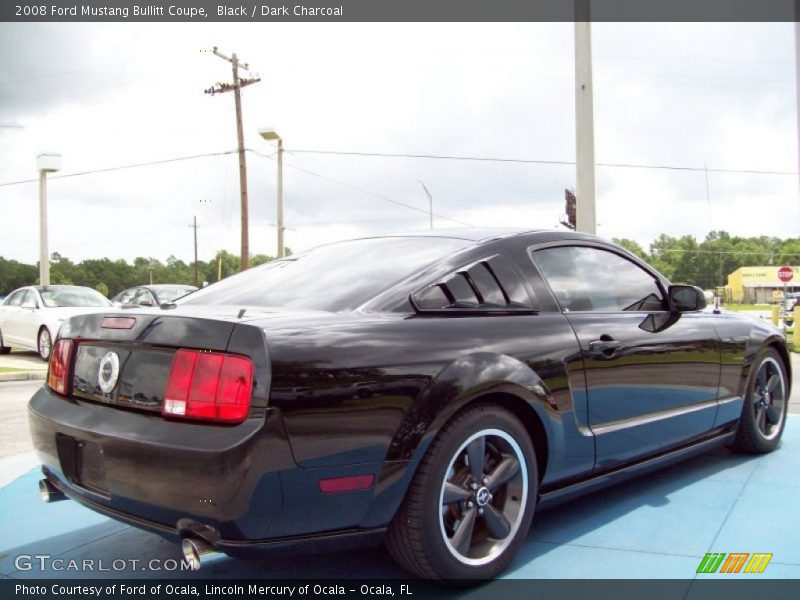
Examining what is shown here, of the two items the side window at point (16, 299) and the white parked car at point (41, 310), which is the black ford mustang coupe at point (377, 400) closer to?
the white parked car at point (41, 310)

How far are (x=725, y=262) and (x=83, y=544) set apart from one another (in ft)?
407

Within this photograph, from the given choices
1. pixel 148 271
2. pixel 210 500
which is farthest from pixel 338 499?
pixel 148 271

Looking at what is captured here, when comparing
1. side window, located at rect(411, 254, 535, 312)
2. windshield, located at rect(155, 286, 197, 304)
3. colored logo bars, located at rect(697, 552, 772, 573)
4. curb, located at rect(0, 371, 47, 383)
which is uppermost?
windshield, located at rect(155, 286, 197, 304)

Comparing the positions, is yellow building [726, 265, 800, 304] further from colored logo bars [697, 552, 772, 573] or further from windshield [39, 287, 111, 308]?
colored logo bars [697, 552, 772, 573]

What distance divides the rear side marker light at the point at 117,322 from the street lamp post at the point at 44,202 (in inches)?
932

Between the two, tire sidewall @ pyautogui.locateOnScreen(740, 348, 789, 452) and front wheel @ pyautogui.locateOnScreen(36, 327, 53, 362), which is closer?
tire sidewall @ pyautogui.locateOnScreen(740, 348, 789, 452)

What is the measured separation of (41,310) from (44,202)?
1410 centimetres

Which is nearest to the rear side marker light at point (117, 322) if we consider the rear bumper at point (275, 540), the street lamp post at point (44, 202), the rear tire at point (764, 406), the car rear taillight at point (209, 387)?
the car rear taillight at point (209, 387)

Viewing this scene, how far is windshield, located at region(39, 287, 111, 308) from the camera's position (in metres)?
13.4

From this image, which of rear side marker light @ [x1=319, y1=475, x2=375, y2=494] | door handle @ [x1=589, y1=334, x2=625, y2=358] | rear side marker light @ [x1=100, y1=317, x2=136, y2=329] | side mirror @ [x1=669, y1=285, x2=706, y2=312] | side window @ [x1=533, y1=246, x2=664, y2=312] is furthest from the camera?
side mirror @ [x1=669, y1=285, x2=706, y2=312]

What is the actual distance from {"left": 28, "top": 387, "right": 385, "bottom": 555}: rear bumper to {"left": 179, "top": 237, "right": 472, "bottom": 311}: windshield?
28.5 inches

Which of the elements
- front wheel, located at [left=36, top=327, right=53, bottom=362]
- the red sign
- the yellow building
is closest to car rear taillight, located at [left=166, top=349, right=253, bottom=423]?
front wheel, located at [left=36, top=327, right=53, bottom=362]

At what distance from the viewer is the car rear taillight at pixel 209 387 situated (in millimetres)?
2258

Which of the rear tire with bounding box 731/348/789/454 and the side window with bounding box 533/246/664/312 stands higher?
the side window with bounding box 533/246/664/312
